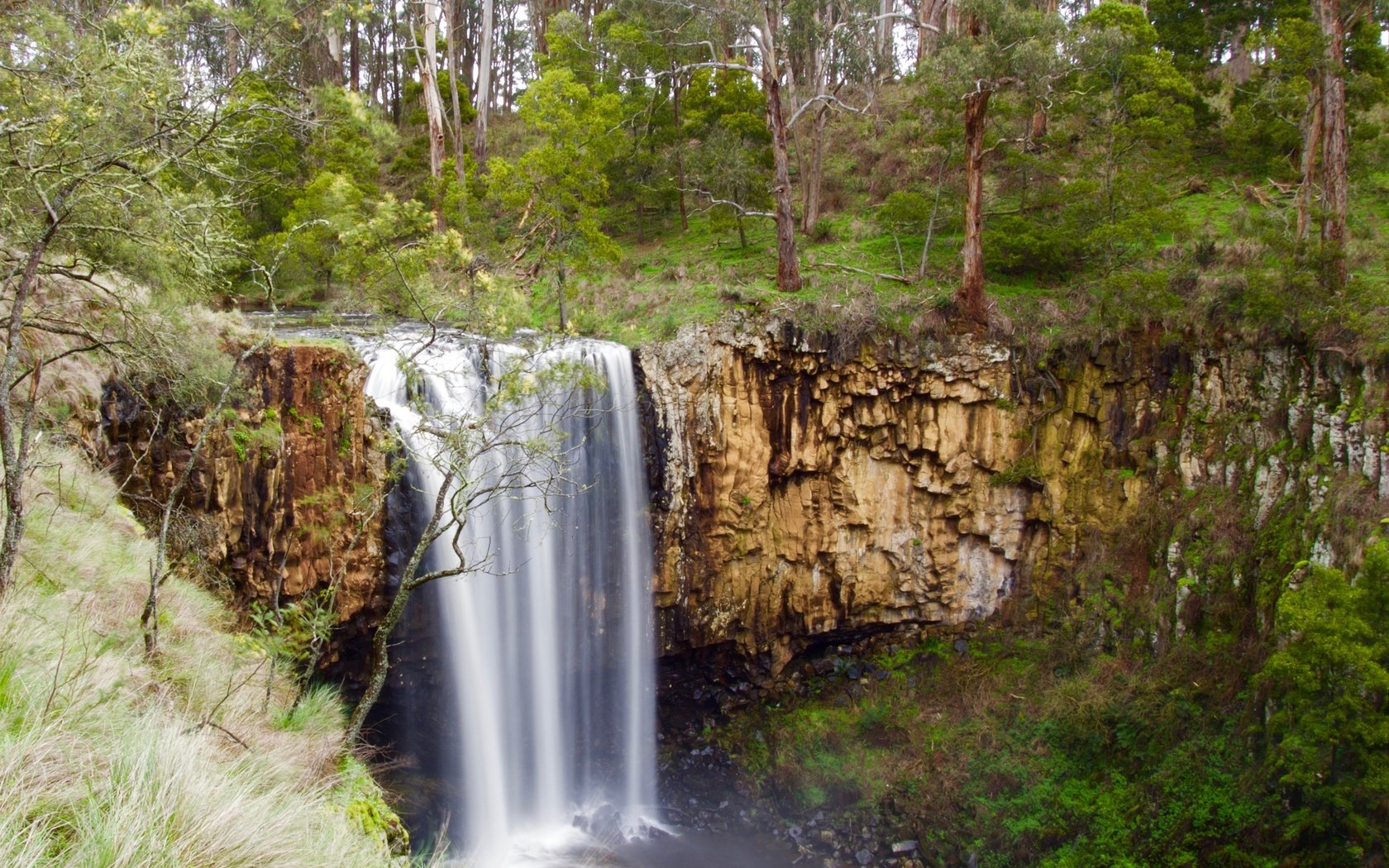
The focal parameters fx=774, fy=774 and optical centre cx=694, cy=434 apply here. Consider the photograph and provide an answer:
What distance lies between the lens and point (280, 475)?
31.6 feet

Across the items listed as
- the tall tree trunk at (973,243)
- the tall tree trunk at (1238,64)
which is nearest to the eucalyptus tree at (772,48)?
the tall tree trunk at (973,243)

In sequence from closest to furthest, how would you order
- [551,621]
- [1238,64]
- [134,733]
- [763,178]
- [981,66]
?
[134,733] → [981,66] → [551,621] → [763,178] → [1238,64]

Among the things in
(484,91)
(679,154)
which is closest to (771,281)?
(679,154)

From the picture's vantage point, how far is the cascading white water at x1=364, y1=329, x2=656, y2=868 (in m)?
11.4

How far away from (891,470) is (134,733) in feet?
40.3

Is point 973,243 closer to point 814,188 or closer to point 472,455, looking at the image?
point 814,188

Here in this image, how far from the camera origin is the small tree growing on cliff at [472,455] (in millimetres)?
6293

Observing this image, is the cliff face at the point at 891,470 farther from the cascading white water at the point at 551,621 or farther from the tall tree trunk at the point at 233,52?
the tall tree trunk at the point at 233,52

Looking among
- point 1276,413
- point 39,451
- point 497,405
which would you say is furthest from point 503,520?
point 1276,413

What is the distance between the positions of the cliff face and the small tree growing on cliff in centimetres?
244

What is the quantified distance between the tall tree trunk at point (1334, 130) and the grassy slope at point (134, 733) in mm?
14270

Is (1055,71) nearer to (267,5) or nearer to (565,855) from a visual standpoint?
(267,5)

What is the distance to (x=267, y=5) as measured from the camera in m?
5.10

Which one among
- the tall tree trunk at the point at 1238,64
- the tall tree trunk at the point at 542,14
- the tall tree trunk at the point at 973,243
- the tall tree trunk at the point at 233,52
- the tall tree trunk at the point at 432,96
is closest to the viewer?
the tall tree trunk at the point at 233,52
